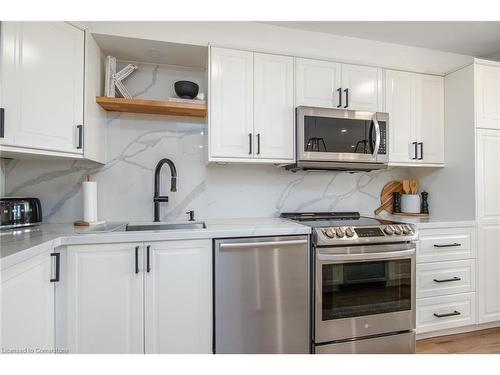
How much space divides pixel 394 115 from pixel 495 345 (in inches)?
77.1

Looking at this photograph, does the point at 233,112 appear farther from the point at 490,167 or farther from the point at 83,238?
the point at 490,167

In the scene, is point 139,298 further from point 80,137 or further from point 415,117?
point 415,117

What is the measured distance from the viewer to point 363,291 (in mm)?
1826

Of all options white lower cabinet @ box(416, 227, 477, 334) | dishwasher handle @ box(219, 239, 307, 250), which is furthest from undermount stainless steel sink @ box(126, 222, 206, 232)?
white lower cabinet @ box(416, 227, 477, 334)

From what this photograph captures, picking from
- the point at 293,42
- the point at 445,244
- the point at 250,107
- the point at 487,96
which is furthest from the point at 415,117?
the point at 250,107

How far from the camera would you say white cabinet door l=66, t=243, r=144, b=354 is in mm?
1426

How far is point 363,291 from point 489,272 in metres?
1.28

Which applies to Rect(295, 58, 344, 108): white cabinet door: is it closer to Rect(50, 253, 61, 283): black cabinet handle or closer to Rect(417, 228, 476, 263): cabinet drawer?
Rect(417, 228, 476, 263): cabinet drawer

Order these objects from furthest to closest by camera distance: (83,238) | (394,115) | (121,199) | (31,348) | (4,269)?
(394,115) < (121,199) < (83,238) < (31,348) < (4,269)

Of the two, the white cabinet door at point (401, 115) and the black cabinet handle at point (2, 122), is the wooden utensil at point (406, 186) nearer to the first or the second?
the white cabinet door at point (401, 115)

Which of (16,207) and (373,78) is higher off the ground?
(373,78)

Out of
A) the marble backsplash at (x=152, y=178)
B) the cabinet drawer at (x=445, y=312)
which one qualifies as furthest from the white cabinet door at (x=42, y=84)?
the cabinet drawer at (x=445, y=312)
